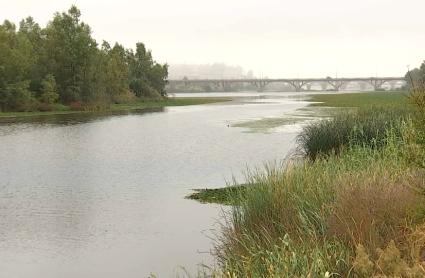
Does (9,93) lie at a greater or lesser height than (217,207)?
greater

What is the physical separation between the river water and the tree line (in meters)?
39.1

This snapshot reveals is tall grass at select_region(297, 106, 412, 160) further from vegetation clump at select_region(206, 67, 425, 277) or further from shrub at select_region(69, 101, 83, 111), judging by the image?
shrub at select_region(69, 101, 83, 111)

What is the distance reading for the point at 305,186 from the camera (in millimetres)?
10852

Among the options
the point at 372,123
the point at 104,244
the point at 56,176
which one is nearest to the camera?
the point at 104,244

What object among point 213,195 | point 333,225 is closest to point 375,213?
point 333,225

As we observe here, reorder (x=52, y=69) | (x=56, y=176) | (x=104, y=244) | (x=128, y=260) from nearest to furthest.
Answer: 1. (x=128, y=260)
2. (x=104, y=244)
3. (x=56, y=176)
4. (x=52, y=69)

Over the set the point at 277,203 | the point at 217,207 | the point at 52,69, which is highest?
the point at 52,69

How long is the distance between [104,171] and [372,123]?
39.2 ft

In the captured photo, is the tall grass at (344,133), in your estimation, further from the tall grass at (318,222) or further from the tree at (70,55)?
the tree at (70,55)

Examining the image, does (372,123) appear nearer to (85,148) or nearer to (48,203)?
(48,203)

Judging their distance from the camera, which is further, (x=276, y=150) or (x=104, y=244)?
(x=276, y=150)

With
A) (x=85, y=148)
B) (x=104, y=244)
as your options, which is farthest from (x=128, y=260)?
(x=85, y=148)

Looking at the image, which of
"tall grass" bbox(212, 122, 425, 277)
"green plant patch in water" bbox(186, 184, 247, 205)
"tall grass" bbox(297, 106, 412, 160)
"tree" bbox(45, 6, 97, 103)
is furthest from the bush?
"tall grass" bbox(212, 122, 425, 277)

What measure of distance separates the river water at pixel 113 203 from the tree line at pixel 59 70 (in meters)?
39.1
